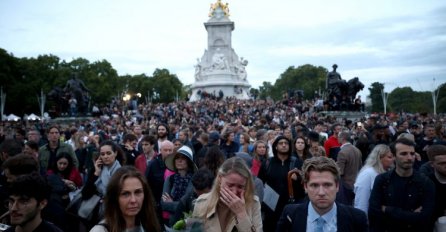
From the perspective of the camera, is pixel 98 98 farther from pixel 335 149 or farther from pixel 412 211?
pixel 412 211

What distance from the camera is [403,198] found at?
172 inches

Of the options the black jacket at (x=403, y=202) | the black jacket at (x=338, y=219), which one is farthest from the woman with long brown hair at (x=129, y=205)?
the black jacket at (x=403, y=202)

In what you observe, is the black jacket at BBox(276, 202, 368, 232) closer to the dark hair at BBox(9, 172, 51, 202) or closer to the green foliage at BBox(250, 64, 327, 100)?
the dark hair at BBox(9, 172, 51, 202)

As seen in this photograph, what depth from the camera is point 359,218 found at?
3053mm

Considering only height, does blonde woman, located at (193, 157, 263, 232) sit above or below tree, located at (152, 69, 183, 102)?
below

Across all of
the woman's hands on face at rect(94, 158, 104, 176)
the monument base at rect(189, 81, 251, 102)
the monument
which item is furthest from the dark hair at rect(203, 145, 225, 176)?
the monument

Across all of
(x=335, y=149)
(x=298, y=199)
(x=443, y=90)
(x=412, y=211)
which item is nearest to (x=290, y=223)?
(x=412, y=211)

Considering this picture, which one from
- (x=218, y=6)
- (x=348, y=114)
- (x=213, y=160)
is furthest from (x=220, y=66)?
(x=213, y=160)

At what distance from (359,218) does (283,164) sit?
354 cm

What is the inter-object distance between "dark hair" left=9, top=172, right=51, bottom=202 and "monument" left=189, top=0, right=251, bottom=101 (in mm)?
63535

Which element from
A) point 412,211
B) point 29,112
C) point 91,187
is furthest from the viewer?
point 29,112

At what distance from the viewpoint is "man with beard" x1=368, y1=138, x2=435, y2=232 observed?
429cm

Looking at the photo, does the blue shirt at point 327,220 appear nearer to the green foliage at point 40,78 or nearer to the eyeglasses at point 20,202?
the eyeglasses at point 20,202

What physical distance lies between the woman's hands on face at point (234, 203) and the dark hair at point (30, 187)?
1.35 metres
